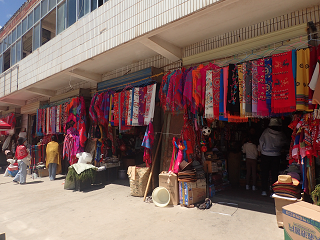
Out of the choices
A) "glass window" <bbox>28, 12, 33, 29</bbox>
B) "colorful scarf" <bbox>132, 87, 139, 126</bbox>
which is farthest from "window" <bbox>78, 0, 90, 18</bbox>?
"glass window" <bbox>28, 12, 33, 29</bbox>

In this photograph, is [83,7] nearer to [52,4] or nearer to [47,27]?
[52,4]

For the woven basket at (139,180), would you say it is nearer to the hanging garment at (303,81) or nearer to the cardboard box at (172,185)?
the cardboard box at (172,185)

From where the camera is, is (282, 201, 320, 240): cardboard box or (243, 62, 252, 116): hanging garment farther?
(243, 62, 252, 116): hanging garment

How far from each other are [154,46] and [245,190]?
482cm

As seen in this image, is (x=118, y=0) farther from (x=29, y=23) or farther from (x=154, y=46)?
(x=29, y=23)

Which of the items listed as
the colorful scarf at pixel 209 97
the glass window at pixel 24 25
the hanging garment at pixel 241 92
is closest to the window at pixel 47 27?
the glass window at pixel 24 25

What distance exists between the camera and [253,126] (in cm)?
718

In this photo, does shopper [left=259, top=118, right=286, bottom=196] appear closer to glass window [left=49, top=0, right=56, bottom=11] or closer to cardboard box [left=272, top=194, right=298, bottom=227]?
cardboard box [left=272, top=194, right=298, bottom=227]

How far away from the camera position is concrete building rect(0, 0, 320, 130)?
4.34 meters

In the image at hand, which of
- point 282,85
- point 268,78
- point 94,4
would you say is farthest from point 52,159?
point 282,85

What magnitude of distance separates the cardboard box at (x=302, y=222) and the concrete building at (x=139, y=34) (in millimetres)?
3074

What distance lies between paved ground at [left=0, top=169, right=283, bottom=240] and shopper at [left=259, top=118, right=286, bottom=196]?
0.79m

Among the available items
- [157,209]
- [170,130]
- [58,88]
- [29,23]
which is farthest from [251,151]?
[29,23]

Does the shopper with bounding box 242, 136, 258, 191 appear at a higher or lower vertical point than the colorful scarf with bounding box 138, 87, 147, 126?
lower
